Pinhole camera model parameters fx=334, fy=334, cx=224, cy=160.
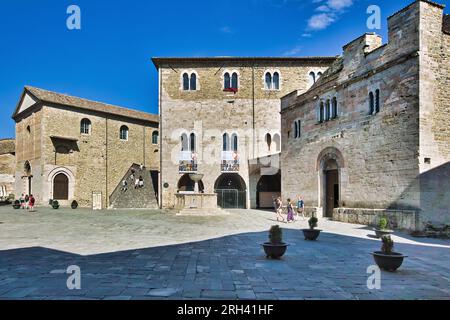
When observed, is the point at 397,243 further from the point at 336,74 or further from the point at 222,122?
the point at 222,122

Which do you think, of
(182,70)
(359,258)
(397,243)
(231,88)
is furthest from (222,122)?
(359,258)

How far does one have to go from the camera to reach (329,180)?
787 inches

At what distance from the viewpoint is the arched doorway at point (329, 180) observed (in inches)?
758

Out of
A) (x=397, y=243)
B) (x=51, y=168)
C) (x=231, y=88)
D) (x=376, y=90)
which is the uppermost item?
(x=231, y=88)

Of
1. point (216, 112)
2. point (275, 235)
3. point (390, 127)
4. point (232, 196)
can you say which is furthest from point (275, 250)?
point (216, 112)

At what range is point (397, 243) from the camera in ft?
38.6

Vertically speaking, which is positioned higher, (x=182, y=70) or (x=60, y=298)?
(x=182, y=70)

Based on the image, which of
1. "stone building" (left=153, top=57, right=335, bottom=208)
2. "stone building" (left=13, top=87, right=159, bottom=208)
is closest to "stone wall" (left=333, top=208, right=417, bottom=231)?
"stone building" (left=153, top=57, right=335, bottom=208)

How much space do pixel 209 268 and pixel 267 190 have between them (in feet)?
81.1

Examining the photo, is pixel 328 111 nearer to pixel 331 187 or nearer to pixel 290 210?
pixel 331 187

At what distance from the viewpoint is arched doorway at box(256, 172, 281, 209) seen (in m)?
31.6

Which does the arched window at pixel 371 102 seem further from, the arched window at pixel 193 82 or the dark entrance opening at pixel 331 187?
the arched window at pixel 193 82

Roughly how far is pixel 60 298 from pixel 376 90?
15.7 metres

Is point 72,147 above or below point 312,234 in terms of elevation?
above
